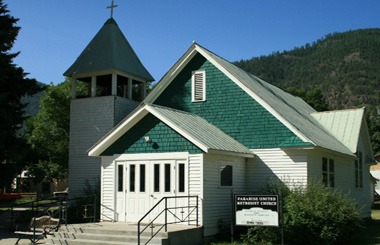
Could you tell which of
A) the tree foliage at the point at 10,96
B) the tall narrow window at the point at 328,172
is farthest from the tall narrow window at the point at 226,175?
the tree foliage at the point at 10,96

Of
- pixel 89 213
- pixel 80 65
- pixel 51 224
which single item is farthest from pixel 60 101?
pixel 51 224

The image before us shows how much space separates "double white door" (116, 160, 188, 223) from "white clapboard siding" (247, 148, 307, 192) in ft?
13.6

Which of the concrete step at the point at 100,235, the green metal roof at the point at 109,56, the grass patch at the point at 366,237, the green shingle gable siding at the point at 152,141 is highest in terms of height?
the green metal roof at the point at 109,56

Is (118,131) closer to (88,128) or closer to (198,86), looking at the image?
(198,86)

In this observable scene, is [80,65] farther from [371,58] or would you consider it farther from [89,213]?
[371,58]

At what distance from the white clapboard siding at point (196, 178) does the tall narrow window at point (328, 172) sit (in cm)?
722

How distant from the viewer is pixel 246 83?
21859mm

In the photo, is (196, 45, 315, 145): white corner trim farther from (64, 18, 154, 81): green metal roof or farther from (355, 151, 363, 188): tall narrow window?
(355, 151, 363, 188): tall narrow window

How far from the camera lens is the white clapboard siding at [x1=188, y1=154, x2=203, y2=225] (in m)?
17.4

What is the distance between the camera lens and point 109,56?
27.8 m

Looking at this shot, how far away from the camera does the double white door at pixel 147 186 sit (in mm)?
17906

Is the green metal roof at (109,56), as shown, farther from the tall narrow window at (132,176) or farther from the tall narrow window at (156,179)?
the tall narrow window at (156,179)

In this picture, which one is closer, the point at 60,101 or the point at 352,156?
the point at 352,156

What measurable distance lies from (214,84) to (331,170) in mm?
6814
